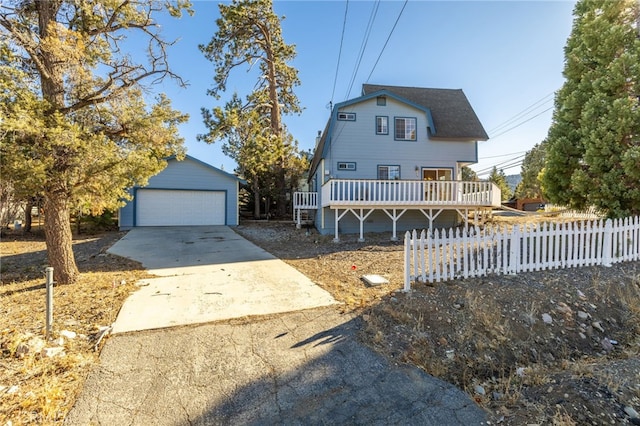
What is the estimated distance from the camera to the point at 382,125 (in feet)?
45.4

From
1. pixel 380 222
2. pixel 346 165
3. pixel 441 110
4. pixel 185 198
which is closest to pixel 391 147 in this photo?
pixel 346 165

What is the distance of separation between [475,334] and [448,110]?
1428 cm

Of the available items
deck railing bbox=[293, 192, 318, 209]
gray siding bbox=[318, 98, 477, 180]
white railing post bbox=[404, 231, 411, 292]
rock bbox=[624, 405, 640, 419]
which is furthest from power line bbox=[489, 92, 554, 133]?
rock bbox=[624, 405, 640, 419]

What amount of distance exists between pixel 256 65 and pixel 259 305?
17.3 m

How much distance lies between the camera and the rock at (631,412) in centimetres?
244

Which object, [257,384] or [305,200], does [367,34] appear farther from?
[305,200]

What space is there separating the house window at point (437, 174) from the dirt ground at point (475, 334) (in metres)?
8.56

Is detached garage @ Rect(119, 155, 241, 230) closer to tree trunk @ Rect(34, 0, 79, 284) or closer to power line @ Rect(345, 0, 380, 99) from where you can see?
power line @ Rect(345, 0, 380, 99)

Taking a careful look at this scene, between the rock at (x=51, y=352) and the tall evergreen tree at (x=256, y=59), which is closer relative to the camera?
the rock at (x=51, y=352)

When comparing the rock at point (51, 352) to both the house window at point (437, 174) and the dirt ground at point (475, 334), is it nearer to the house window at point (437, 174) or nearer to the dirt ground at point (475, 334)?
the dirt ground at point (475, 334)

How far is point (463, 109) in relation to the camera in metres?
15.4

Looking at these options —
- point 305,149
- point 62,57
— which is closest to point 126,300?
point 62,57

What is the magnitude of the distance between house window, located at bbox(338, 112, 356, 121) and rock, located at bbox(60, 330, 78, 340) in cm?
1204

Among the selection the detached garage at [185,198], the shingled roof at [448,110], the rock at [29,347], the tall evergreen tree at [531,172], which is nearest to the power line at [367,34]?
the shingled roof at [448,110]
